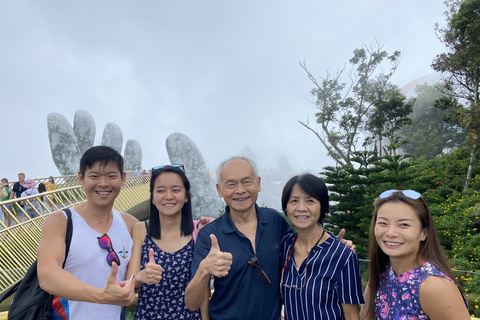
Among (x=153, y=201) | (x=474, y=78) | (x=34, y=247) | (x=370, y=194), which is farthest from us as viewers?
(x=370, y=194)

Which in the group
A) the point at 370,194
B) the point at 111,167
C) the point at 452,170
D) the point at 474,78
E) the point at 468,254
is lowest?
the point at 468,254

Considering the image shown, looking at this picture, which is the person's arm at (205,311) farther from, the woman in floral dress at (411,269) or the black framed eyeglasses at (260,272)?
the woman in floral dress at (411,269)

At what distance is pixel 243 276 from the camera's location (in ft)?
Answer: 4.63

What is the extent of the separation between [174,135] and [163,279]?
19581 millimetres

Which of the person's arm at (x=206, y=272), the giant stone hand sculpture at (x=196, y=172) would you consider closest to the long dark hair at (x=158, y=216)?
the person's arm at (x=206, y=272)

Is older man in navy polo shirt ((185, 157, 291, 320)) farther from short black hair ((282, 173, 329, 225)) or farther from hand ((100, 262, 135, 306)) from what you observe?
hand ((100, 262, 135, 306))

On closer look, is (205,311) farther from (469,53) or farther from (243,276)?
(469,53)

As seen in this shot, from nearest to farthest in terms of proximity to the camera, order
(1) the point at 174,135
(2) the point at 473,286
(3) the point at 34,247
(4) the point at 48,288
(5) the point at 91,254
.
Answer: (4) the point at 48,288 → (5) the point at 91,254 → (2) the point at 473,286 → (3) the point at 34,247 → (1) the point at 174,135

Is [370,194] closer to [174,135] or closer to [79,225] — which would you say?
[79,225]

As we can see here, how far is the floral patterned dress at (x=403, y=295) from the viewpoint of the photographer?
1164mm

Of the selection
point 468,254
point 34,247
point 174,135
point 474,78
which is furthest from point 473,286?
point 174,135

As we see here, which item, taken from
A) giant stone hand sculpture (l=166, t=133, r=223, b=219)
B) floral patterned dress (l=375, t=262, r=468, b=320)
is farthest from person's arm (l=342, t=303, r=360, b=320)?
giant stone hand sculpture (l=166, t=133, r=223, b=219)

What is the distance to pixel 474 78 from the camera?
9.48 m

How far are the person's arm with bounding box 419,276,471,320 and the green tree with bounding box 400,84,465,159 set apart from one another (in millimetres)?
18452
